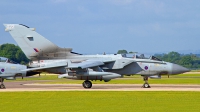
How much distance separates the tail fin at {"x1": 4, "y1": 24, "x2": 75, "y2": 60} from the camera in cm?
3491

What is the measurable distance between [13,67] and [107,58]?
20.9ft

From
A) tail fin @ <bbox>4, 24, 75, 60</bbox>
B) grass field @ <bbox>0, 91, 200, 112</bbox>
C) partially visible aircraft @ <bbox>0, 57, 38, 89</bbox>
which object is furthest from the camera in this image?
tail fin @ <bbox>4, 24, 75, 60</bbox>

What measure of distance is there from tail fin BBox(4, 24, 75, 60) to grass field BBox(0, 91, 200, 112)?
321 inches

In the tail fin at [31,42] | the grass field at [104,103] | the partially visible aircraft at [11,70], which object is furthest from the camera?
the tail fin at [31,42]

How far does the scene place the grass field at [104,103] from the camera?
67.4ft

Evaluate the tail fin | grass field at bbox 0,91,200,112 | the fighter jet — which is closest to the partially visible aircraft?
the fighter jet

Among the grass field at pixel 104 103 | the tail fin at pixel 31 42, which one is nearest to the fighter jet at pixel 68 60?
the tail fin at pixel 31 42

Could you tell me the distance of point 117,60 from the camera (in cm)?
3503

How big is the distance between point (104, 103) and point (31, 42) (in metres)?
13.3

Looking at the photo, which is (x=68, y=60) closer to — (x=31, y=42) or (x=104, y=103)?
(x=31, y=42)

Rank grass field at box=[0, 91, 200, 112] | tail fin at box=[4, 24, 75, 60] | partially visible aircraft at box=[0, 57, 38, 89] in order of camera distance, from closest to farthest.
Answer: grass field at box=[0, 91, 200, 112], partially visible aircraft at box=[0, 57, 38, 89], tail fin at box=[4, 24, 75, 60]

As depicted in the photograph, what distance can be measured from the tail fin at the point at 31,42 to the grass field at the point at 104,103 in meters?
8.16

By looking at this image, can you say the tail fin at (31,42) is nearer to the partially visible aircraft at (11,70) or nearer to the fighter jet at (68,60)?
the fighter jet at (68,60)

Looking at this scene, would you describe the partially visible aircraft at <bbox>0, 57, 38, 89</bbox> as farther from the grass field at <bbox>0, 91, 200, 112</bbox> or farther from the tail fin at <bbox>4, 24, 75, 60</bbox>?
the grass field at <bbox>0, 91, 200, 112</bbox>
